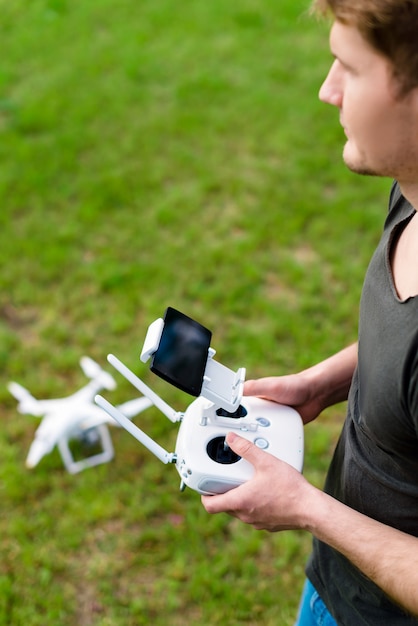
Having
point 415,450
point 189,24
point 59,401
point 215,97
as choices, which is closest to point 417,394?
point 415,450

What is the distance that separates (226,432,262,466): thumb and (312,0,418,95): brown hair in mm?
590

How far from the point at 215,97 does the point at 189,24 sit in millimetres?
849

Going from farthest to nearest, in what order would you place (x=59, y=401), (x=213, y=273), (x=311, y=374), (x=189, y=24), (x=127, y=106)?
1. (x=189, y=24)
2. (x=127, y=106)
3. (x=213, y=273)
4. (x=59, y=401)
5. (x=311, y=374)

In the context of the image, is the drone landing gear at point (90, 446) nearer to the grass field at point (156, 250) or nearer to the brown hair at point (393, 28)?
the grass field at point (156, 250)

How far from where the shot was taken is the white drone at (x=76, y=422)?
2432 millimetres

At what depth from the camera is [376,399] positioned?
105 cm

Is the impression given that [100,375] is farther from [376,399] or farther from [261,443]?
[376,399]

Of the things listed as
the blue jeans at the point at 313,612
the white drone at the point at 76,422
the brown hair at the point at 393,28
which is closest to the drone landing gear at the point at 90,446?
the white drone at the point at 76,422

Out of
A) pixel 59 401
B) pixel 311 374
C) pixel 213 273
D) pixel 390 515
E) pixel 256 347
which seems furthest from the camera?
pixel 213 273

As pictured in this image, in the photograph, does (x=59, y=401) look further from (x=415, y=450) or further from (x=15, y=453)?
(x=415, y=450)

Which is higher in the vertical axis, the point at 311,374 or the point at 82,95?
the point at 311,374

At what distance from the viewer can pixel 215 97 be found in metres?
4.20

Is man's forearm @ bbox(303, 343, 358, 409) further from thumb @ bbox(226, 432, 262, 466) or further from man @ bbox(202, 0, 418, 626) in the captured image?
thumb @ bbox(226, 432, 262, 466)

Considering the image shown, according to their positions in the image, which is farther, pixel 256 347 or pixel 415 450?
pixel 256 347
